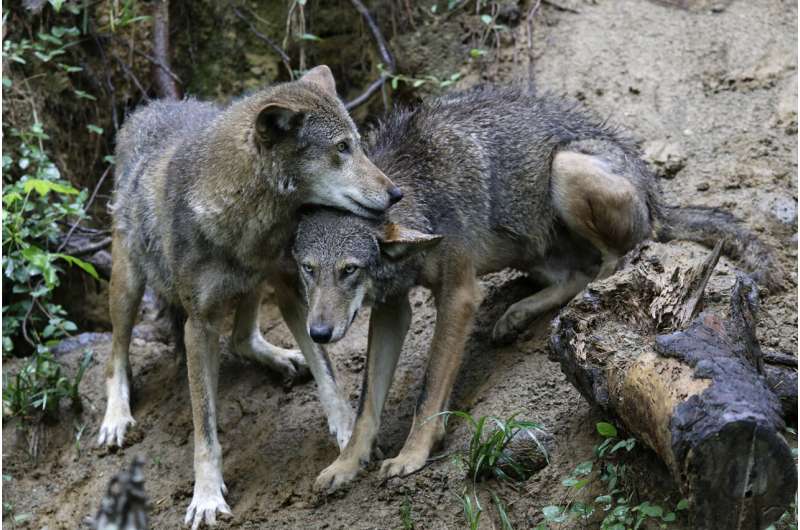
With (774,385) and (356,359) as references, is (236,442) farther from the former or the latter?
(774,385)

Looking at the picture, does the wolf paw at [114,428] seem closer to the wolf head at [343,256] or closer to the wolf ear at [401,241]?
the wolf head at [343,256]

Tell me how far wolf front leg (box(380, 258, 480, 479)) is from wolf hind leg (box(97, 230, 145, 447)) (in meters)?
2.36

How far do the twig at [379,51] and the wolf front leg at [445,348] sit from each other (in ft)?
10.4

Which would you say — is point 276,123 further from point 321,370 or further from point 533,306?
point 533,306

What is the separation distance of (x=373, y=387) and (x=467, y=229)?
1180 millimetres

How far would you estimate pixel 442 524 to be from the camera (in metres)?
5.06

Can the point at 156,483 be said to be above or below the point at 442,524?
below

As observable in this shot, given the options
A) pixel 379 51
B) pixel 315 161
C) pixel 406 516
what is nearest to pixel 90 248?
pixel 379 51

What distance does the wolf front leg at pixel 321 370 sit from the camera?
20.0 ft

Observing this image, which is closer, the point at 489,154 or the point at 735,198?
the point at 489,154

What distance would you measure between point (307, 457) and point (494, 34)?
4.66m

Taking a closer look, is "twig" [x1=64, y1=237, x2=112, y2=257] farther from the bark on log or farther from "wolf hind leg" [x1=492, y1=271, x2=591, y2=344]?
the bark on log

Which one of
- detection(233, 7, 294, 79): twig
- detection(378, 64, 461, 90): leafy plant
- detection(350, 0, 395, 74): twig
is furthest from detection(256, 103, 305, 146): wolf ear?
detection(350, 0, 395, 74): twig

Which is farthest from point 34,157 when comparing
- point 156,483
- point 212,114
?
point 156,483
